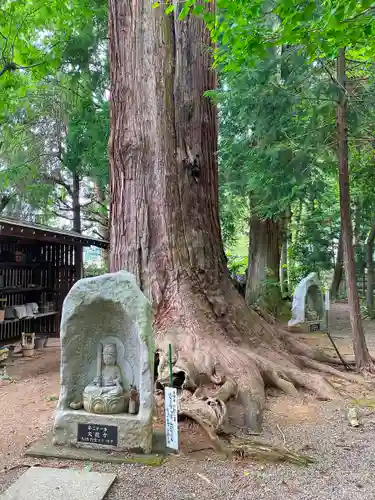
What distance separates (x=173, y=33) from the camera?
654 cm

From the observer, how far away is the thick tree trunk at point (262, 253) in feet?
39.1

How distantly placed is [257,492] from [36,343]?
735 cm

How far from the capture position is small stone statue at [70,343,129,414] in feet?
12.0

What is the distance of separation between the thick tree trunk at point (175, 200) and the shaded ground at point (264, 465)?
66 cm

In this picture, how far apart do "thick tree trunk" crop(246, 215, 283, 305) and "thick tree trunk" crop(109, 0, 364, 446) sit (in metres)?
5.12

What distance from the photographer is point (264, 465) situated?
3404 millimetres

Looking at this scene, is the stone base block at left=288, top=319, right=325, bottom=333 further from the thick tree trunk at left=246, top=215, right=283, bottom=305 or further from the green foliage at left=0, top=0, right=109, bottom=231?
the green foliage at left=0, top=0, right=109, bottom=231

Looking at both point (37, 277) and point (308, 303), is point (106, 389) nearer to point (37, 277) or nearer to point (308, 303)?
point (37, 277)

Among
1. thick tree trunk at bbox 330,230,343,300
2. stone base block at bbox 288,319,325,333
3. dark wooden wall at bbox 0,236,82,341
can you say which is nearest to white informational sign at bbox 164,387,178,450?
dark wooden wall at bbox 0,236,82,341

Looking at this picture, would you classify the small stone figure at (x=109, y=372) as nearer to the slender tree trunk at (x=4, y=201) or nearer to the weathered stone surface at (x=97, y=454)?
the weathered stone surface at (x=97, y=454)

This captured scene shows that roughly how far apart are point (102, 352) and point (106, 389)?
342 millimetres

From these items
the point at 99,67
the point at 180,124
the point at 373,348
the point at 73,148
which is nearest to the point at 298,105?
the point at 180,124

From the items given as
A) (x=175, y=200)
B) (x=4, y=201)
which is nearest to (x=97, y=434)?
(x=175, y=200)

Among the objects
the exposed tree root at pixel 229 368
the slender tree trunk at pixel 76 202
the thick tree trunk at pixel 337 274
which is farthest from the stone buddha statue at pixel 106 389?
the thick tree trunk at pixel 337 274
